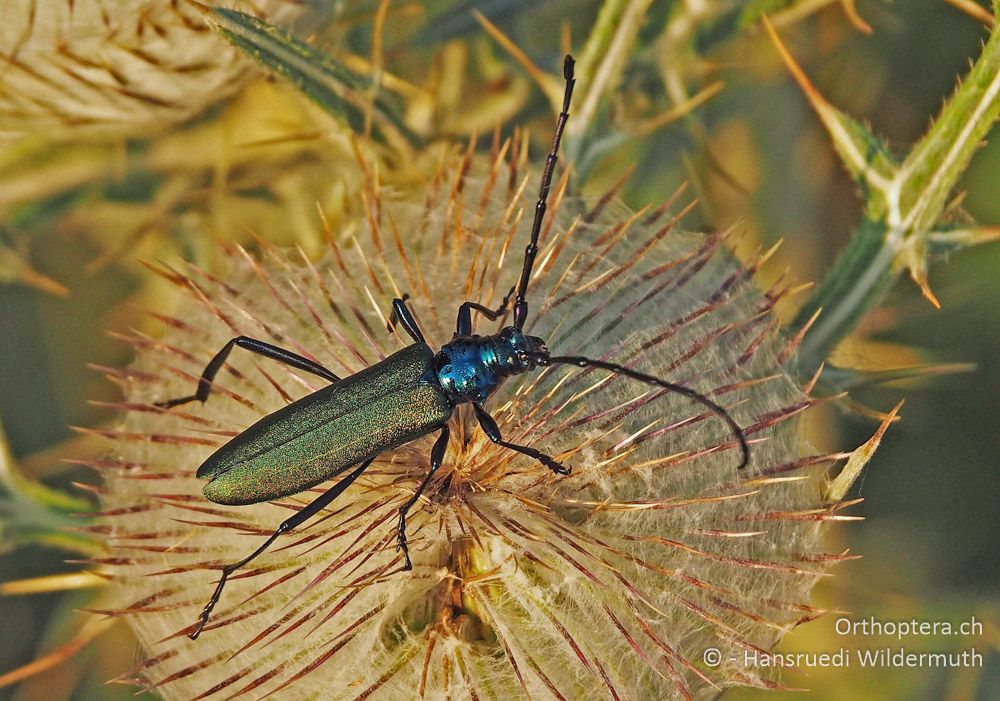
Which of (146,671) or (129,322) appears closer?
(146,671)

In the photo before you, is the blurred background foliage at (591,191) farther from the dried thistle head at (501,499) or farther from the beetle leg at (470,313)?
the beetle leg at (470,313)

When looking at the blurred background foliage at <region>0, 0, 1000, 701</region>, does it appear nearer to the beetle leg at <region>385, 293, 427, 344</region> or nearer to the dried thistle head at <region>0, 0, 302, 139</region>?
the dried thistle head at <region>0, 0, 302, 139</region>

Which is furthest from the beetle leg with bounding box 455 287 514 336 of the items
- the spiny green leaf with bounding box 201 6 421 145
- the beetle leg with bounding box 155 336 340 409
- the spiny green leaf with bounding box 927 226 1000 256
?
the spiny green leaf with bounding box 927 226 1000 256

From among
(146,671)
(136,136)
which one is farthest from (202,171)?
(146,671)

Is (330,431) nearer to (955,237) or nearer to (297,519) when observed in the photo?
(297,519)

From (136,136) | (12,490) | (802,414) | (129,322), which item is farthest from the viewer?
(129,322)

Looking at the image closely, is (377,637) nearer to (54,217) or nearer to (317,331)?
(317,331)

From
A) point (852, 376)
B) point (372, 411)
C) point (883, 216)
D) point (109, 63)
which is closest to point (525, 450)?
point (372, 411)
